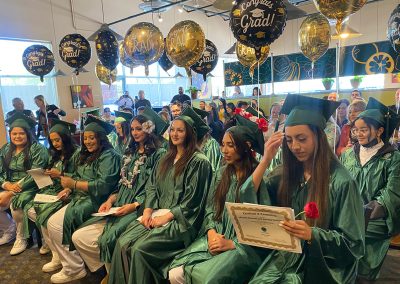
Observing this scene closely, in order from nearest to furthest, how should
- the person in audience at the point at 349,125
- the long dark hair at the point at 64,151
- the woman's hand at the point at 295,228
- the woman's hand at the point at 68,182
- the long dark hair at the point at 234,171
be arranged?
the woman's hand at the point at 295,228, the long dark hair at the point at 234,171, the woman's hand at the point at 68,182, the long dark hair at the point at 64,151, the person in audience at the point at 349,125

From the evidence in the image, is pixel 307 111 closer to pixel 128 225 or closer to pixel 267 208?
pixel 267 208

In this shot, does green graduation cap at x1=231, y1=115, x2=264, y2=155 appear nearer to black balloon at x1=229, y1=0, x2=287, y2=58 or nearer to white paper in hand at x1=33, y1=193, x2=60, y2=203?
black balloon at x1=229, y1=0, x2=287, y2=58

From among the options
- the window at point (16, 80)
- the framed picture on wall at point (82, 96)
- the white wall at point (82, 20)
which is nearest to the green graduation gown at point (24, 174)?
the window at point (16, 80)

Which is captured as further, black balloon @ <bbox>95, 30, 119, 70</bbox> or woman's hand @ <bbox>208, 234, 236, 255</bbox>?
black balloon @ <bbox>95, 30, 119, 70</bbox>

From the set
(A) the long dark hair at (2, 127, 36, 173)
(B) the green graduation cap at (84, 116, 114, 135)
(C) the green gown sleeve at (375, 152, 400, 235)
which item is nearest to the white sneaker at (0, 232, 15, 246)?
(A) the long dark hair at (2, 127, 36, 173)

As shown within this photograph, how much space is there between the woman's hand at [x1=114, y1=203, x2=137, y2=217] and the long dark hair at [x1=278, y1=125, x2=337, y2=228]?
1.48m

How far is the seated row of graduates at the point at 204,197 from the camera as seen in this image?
5.82ft

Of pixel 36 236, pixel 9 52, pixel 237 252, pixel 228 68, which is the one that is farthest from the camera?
pixel 228 68

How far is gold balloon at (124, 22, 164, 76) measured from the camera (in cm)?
388

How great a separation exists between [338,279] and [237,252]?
1.89 feet

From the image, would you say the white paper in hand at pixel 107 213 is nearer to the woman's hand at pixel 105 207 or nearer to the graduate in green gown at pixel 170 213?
the woman's hand at pixel 105 207

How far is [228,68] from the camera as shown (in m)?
10.4

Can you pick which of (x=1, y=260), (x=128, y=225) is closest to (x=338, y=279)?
(x=128, y=225)

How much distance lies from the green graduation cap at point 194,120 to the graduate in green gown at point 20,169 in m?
2.01
